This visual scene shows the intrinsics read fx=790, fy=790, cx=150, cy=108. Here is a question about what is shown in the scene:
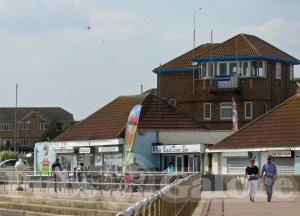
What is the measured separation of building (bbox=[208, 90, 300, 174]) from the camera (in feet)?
143

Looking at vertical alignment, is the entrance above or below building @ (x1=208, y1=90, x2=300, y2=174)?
below

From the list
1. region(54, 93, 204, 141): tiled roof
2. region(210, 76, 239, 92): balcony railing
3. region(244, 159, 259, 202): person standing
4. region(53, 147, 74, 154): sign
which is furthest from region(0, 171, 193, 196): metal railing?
region(210, 76, 239, 92): balcony railing

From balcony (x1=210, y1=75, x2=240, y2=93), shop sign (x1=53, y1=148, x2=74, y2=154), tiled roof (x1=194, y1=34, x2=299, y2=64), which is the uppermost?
tiled roof (x1=194, y1=34, x2=299, y2=64)

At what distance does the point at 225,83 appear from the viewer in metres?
68.2

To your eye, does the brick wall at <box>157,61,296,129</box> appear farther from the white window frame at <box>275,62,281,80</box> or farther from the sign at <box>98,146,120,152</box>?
the sign at <box>98,146,120,152</box>

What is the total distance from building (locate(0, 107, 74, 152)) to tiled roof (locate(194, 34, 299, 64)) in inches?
3151

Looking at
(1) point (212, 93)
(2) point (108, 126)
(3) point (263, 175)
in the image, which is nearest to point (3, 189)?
(2) point (108, 126)

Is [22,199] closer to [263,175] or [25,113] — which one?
[263,175]

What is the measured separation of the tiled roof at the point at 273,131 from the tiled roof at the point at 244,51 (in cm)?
1960

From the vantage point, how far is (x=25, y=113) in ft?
516

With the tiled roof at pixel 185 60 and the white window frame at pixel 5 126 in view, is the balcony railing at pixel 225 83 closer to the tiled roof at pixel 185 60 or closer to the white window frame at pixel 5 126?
the tiled roof at pixel 185 60

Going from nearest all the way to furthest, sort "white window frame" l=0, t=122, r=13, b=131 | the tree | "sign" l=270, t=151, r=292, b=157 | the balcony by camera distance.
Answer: "sign" l=270, t=151, r=292, b=157 < the balcony < the tree < "white window frame" l=0, t=122, r=13, b=131

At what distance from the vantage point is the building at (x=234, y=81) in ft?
222

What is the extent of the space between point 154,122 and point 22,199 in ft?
60.8
